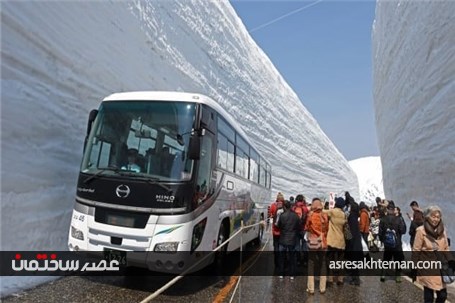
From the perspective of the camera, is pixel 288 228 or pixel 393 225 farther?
pixel 393 225

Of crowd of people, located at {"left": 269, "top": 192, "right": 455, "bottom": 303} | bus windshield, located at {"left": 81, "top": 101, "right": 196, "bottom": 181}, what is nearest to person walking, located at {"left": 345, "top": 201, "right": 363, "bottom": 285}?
crowd of people, located at {"left": 269, "top": 192, "right": 455, "bottom": 303}

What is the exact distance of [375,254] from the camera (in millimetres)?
10258

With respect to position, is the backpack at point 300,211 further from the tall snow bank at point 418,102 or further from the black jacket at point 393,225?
the tall snow bank at point 418,102

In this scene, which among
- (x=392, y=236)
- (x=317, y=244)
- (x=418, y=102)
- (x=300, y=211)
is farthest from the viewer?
(x=418, y=102)

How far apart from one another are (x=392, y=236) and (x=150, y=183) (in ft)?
15.5

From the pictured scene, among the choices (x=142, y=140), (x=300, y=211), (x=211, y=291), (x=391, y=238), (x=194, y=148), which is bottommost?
(x=211, y=291)

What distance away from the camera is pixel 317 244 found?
A: 6.10m

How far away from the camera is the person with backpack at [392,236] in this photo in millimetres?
6877

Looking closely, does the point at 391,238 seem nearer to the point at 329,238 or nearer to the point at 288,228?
the point at 329,238

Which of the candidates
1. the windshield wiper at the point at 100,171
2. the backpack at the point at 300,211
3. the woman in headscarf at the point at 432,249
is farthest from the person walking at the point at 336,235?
the windshield wiper at the point at 100,171

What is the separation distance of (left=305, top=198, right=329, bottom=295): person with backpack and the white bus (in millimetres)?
1656

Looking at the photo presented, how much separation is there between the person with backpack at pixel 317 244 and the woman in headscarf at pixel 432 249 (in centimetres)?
197

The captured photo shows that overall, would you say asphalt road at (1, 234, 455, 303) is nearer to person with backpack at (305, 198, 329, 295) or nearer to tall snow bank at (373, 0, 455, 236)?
person with backpack at (305, 198, 329, 295)

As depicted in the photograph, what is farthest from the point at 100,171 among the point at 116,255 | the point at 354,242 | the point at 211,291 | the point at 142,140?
the point at 354,242
